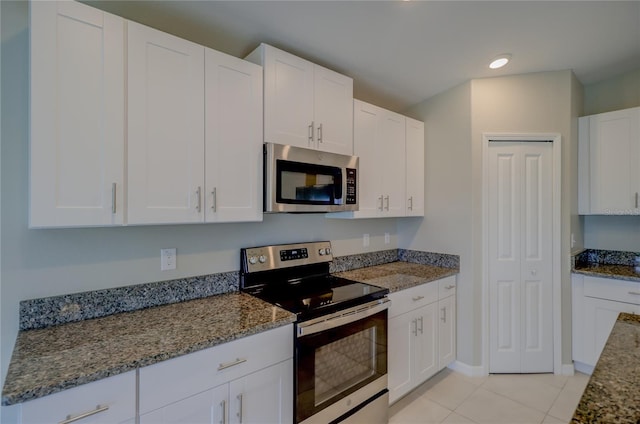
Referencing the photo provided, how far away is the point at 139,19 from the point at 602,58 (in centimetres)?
341

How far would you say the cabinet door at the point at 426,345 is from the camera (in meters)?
2.37

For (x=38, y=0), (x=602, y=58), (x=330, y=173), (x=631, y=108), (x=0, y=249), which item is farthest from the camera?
(x=631, y=108)

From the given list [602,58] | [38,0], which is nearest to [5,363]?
[38,0]

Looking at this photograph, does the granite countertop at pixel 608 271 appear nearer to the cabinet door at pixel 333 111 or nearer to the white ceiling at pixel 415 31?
the white ceiling at pixel 415 31

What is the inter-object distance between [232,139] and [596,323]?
329 cm

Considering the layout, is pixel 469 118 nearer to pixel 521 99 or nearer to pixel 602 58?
pixel 521 99

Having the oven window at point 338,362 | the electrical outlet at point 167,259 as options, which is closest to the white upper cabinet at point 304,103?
the electrical outlet at point 167,259

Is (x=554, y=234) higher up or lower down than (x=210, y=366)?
higher up

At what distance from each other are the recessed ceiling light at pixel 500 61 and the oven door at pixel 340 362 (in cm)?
203

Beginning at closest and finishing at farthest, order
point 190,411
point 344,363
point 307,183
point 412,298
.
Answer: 1. point 190,411
2. point 344,363
3. point 307,183
4. point 412,298

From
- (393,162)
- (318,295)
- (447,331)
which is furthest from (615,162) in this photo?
(318,295)

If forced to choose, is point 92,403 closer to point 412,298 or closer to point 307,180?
point 307,180

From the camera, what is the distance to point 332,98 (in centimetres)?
219

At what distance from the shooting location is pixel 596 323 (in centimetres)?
259
